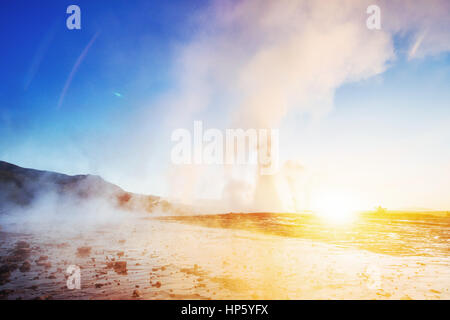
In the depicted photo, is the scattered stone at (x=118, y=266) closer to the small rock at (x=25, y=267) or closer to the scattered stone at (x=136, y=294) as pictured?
the scattered stone at (x=136, y=294)

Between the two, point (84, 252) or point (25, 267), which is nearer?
point (25, 267)

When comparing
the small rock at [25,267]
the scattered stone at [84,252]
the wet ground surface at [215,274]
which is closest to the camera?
the wet ground surface at [215,274]

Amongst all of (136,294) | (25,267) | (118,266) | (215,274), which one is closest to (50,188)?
(25,267)

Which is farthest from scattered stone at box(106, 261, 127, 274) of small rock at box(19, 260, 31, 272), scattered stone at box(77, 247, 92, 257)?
small rock at box(19, 260, 31, 272)

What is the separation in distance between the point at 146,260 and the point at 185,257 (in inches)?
84.8

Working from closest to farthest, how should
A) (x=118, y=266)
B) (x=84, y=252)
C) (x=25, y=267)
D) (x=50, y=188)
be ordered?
(x=25, y=267)
(x=118, y=266)
(x=84, y=252)
(x=50, y=188)

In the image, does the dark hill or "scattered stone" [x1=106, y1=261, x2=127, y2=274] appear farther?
the dark hill

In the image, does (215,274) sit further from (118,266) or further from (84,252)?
(84,252)

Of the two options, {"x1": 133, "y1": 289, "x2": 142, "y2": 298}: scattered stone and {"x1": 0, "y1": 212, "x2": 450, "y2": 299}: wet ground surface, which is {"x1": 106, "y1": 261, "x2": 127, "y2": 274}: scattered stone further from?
{"x1": 133, "y1": 289, "x2": 142, "y2": 298}: scattered stone

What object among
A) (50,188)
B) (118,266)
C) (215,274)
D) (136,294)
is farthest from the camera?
(50,188)

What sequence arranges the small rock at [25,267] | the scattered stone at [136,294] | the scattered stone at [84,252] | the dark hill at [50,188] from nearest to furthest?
the scattered stone at [136,294] → the small rock at [25,267] → the scattered stone at [84,252] → the dark hill at [50,188]

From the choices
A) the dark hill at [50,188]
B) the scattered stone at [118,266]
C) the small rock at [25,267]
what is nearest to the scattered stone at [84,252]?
the small rock at [25,267]
